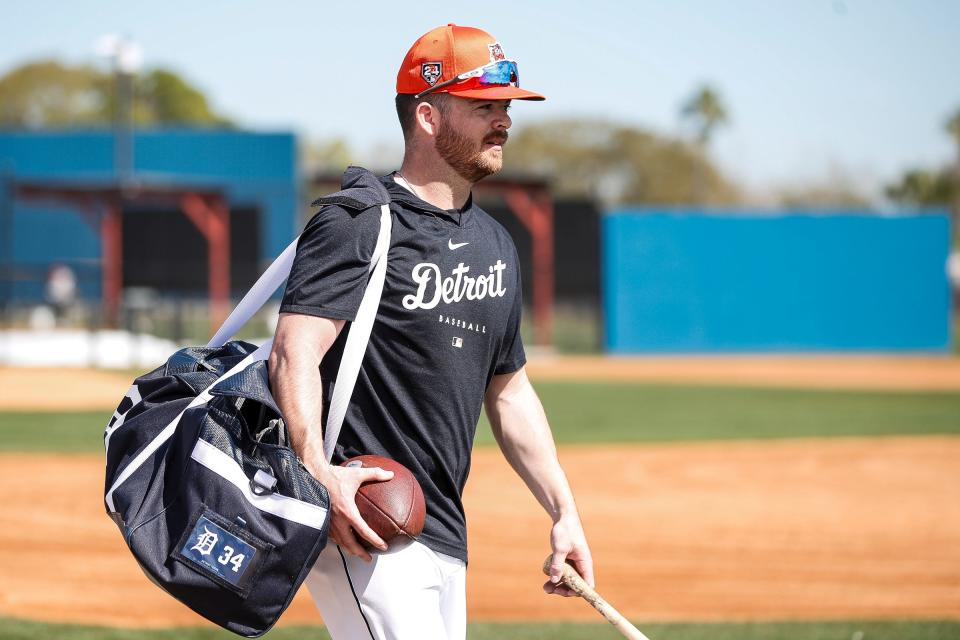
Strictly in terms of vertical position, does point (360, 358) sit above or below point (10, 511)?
above

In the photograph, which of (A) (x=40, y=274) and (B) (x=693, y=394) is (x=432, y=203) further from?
(A) (x=40, y=274)

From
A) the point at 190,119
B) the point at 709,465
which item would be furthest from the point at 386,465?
the point at 190,119

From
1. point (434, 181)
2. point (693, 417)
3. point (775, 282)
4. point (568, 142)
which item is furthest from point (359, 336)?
point (568, 142)

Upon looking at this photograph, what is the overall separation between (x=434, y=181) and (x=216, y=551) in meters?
1.05

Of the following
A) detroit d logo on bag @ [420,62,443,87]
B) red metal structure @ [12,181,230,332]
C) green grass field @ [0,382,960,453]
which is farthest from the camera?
red metal structure @ [12,181,230,332]

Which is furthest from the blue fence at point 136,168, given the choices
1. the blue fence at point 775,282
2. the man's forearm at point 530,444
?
the man's forearm at point 530,444

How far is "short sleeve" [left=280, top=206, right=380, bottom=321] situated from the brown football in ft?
1.23

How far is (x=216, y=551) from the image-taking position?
2.66m

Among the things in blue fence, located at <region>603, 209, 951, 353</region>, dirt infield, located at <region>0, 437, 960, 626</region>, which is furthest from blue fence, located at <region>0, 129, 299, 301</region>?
dirt infield, located at <region>0, 437, 960, 626</region>

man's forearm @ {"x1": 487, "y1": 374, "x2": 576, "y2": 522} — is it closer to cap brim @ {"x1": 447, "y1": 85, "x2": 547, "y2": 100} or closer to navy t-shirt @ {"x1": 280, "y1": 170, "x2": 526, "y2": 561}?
navy t-shirt @ {"x1": 280, "y1": 170, "x2": 526, "y2": 561}

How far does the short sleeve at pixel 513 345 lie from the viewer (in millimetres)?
3312

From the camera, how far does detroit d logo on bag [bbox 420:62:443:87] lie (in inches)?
120

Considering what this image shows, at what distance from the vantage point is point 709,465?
40.0 feet

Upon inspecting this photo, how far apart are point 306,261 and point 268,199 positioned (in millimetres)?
35753
